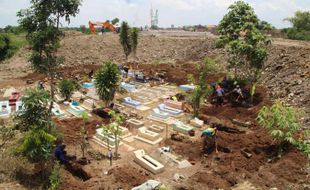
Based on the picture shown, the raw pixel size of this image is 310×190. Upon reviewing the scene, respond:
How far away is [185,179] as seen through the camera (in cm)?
834

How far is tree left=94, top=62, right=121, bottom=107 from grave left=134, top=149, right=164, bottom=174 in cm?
500

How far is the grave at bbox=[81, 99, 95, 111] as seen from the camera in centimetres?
1506

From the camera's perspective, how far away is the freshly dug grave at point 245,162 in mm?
7973

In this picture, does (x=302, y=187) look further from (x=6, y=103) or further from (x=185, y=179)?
(x=6, y=103)

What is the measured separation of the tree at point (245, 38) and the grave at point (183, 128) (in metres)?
5.53

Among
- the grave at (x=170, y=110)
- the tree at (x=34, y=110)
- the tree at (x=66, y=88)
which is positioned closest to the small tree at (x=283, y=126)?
the grave at (x=170, y=110)

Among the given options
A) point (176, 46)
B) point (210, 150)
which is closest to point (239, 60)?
point (210, 150)

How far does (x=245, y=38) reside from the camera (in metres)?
15.1

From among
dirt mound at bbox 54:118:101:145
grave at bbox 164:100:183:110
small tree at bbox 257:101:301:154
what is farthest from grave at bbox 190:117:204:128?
dirt mound at bbox 54:118:101:145

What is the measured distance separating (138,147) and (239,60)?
9044 mm

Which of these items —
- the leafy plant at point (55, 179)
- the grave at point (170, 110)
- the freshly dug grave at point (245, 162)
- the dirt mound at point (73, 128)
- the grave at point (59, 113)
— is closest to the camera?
the leafy plant at point (55, 179)

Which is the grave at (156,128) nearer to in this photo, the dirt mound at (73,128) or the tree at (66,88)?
the dirt mound at (73,128)

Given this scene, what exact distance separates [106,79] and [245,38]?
8161 millimetres

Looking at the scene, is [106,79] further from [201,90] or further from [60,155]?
[60,155]
